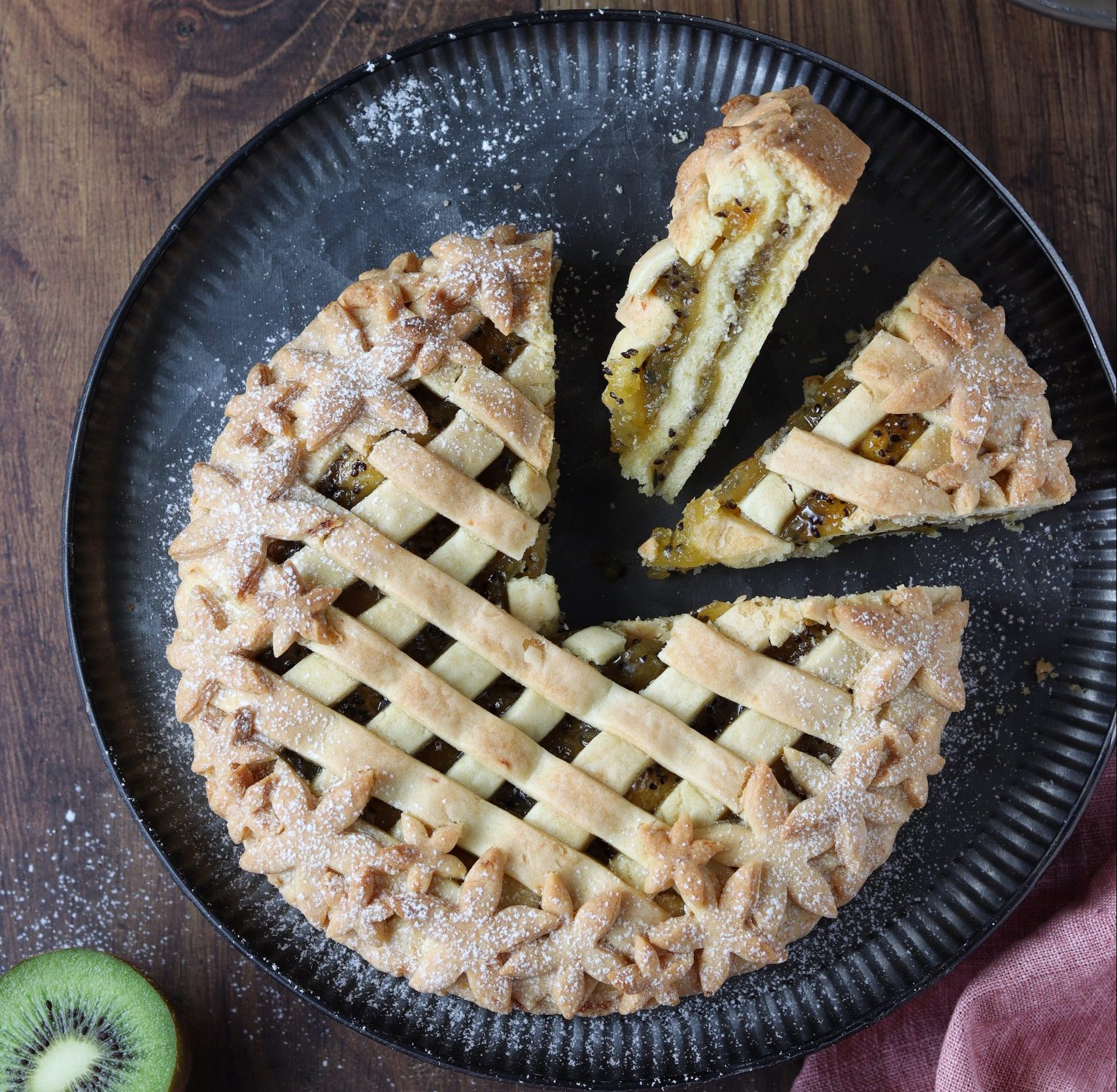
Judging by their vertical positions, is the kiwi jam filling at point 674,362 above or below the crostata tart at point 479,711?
above

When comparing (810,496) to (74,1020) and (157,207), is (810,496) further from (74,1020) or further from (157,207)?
(74,1020)

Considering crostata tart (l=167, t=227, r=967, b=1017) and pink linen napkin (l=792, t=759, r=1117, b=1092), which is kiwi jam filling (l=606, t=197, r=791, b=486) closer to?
crostata tart (l=167, t=227, r=967, b=1017)

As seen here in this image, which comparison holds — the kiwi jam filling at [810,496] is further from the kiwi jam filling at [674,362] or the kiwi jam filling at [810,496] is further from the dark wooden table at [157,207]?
the dark wooden table at [157,207]

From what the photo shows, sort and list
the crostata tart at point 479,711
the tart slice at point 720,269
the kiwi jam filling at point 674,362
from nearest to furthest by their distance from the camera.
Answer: the crostata tart at point 479,711 < the tart slice at point 720,269 < the kiwi jam filling at point 674,362

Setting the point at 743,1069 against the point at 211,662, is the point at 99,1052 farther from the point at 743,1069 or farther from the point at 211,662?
the point at 743,1069

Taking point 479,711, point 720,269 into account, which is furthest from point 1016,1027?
point 720,269

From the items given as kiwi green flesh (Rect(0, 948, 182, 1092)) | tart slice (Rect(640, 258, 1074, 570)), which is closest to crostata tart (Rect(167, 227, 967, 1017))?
tart slice (Rect(640, 258, 1074, 570))

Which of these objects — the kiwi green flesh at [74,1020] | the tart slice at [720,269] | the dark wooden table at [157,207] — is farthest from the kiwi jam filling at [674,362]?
the kiwi green flesh at [74,1020]
